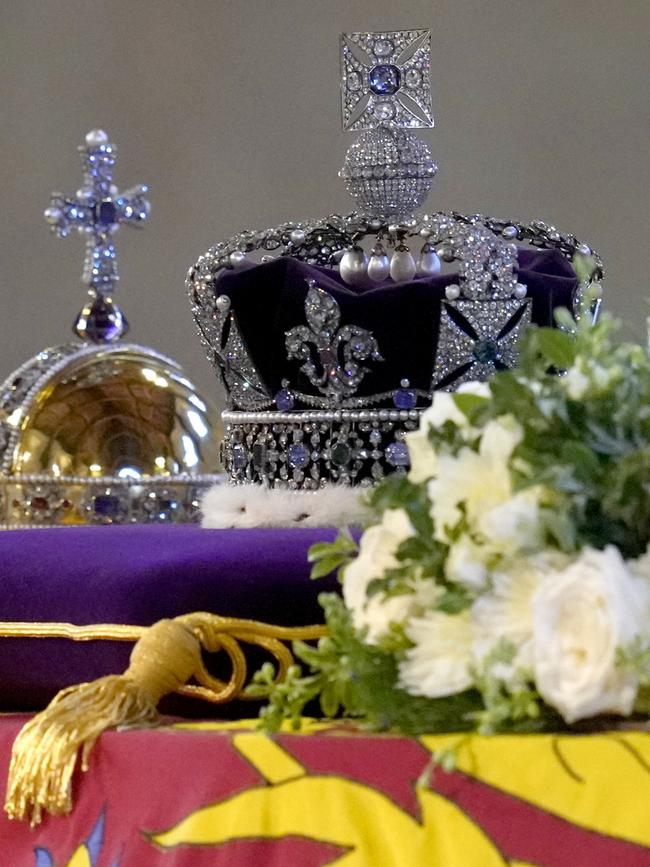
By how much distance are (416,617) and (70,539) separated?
19.6 inches

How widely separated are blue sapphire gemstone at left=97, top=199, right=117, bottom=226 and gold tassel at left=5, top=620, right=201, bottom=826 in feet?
3.93

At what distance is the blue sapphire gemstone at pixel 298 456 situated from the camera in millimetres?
1202

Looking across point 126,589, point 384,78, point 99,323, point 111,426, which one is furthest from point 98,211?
point 126,589

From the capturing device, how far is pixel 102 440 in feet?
5.47

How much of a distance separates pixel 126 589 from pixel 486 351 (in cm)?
38

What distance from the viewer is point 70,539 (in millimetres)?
1098

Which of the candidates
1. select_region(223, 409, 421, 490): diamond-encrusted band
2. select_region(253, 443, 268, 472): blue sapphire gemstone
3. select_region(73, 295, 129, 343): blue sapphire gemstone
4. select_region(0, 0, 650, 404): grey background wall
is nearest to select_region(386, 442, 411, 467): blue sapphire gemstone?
select_region(223, 409, 421, 490): diamond-encrusted band

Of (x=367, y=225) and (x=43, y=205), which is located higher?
(x=43, y=205)

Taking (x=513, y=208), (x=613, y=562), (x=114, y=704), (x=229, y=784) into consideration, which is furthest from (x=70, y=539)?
(x=513, y=208)

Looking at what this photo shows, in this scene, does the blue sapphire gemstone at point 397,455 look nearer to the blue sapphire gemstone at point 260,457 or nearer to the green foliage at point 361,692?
the blue sapphire gemstone at point 260,457

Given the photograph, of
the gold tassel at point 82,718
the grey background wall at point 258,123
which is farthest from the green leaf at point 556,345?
the grey background wall at point 258,123

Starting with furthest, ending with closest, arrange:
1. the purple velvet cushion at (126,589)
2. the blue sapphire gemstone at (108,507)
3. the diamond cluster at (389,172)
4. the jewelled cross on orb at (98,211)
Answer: the jewelled cross on orb at (98,211), the blue sapphire gemstone at (108,507), the diamond cluster at (389,172), the purple velvet cushion at (126,589)

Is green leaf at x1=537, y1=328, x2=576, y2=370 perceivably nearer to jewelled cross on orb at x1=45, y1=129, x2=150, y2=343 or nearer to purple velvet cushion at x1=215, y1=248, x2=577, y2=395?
purple velvet cushion at x1=215, y1=248, x2=577, y2=395

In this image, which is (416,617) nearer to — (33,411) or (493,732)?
(493,732)
